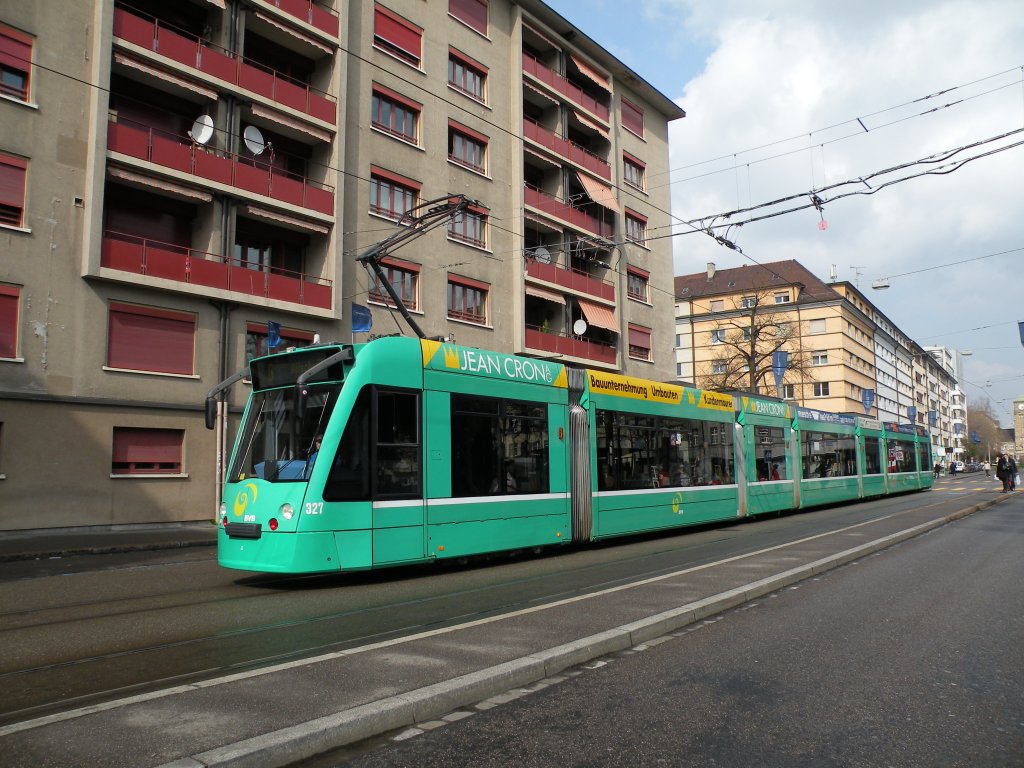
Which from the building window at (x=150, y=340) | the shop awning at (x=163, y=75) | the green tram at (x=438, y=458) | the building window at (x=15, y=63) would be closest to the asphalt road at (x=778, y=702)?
the green tram at (x=438, y=458)

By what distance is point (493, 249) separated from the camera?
2938 cm

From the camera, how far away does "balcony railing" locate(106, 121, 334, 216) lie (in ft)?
63.6

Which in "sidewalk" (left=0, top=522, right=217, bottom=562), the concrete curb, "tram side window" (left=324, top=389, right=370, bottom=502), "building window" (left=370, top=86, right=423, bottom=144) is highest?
"building window" (left=370, top=86, right=423, bottom=144)

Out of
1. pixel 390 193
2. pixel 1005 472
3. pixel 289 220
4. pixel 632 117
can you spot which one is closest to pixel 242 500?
pixel 289 220

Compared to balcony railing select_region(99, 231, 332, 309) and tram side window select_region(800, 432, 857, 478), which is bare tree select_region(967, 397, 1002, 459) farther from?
balcony railing select_region(99, 231, 332, 309)

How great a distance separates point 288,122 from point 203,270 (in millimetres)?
5378

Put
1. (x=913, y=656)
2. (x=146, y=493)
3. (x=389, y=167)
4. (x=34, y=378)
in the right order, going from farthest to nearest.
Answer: (x=389, y=167) < (x=146, y=493) < (x=34, y=378) < (x=913, y=656)

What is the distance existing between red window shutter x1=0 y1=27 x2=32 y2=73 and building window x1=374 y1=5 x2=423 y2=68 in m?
10.7

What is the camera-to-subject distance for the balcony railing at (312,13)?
22656 millimetres

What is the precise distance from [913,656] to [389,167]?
22798 mm

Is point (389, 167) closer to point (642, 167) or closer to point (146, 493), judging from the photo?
point (146, 493)

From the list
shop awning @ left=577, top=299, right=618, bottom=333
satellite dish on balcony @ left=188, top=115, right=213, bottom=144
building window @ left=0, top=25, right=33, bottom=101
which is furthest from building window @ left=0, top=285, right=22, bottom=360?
shop awning @ left=577, top=299, right=618, bottom=333

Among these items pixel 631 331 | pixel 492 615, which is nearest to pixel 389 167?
pixel 631 331

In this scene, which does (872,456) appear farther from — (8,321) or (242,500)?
(8,321)
